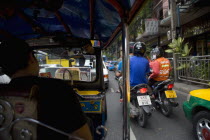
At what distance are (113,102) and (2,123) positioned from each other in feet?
17.2

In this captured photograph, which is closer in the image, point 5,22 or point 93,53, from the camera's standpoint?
point 5,22

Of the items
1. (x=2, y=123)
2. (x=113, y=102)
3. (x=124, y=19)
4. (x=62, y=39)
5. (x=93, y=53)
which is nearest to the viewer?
(x=2, y=123)

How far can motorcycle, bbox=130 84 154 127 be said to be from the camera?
3543mm

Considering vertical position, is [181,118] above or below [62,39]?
below

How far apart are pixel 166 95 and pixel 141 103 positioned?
0.99 meters

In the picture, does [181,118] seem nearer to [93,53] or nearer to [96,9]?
[93,53]

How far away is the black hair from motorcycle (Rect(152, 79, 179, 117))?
3.71 meters

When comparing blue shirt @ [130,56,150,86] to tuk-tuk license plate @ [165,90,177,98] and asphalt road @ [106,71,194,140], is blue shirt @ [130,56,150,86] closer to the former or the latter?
tuk-tuk license plate @ [165,90,177,98]

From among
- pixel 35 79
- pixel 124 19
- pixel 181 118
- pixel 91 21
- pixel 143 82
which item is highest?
pixel 91 21

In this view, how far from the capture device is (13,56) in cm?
116

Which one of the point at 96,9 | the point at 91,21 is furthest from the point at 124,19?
the point at 91,21

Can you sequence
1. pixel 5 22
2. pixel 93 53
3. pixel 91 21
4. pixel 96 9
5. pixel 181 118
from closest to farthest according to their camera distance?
pixel 96 9
pixel 5 22
pixel 91 21
pixel 93 53
pixel 181 118

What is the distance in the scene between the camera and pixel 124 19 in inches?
Result: 66.7

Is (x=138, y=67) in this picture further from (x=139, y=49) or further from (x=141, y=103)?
(x=141, y=103)
